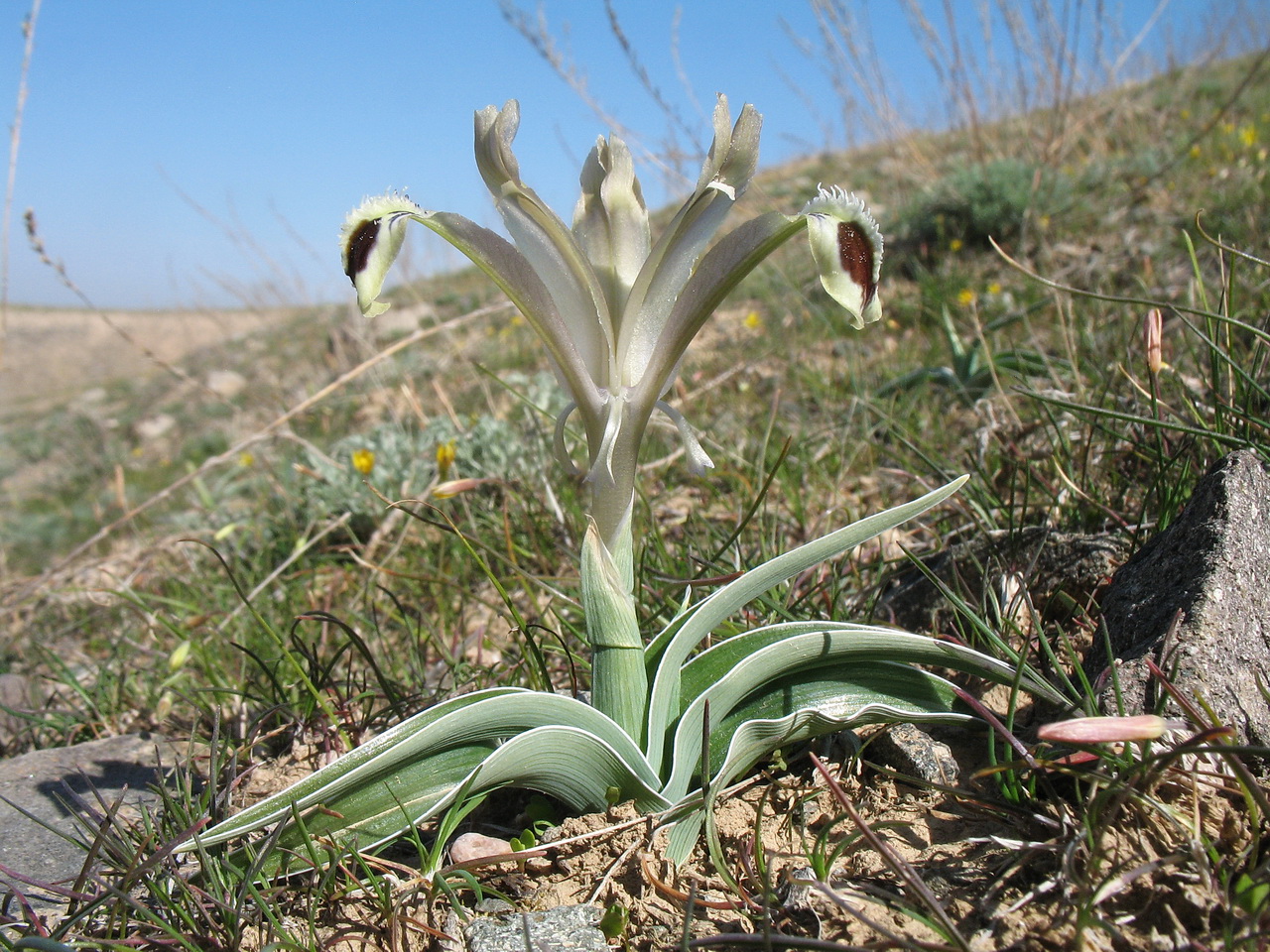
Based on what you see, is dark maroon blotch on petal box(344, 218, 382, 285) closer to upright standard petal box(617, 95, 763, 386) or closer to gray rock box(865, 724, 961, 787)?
upright standard petal box(617, 95, 763, 386)

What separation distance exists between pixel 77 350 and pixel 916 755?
2496 centimetres

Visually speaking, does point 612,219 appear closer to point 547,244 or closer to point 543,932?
point 547,244

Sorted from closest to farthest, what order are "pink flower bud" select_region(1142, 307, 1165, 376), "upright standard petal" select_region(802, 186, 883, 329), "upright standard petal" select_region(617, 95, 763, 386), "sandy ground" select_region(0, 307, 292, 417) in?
"upright standard petal" select_region(802, 186, 883, 329), "upright standard petal" select_region(617, 95, 763, 386), "pink flower bud" select_region(1142, 307, 1165, 376), "sandy ground" select_region(0, 307, 292, 417)

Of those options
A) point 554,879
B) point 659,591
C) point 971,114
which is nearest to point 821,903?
point 554,879

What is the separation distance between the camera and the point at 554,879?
4.12 feet

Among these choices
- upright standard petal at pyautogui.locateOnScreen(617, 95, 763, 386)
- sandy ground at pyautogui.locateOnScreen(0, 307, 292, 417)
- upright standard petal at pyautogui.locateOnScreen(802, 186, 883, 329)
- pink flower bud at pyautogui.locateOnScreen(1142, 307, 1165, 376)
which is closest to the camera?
upright standard petal at pyautogui.locateOnScreen(802, 186, 883, 329)

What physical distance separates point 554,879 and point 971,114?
557 centimetres

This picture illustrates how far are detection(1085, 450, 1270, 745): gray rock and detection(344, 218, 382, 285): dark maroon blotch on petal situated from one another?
1.30m

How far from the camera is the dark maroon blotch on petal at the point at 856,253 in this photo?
107 cm

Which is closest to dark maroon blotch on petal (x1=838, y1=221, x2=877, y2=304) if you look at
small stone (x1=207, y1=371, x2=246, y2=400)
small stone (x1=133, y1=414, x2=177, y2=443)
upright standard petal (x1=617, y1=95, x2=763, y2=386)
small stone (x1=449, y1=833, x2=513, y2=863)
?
upright standard petal (x1=617, y1=95, x2=763, y2=386)

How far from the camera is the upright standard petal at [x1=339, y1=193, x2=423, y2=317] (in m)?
1.16

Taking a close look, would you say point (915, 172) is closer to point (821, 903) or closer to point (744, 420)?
point (744, 420)

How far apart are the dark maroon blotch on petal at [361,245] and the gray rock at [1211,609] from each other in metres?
1.30

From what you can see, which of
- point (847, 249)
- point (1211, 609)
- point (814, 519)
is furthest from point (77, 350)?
point (1211, 609)
